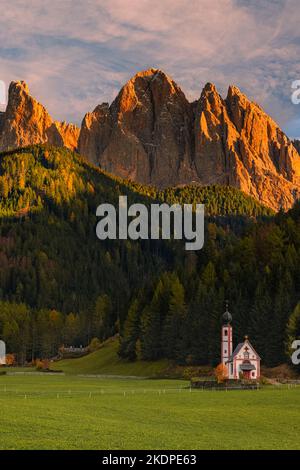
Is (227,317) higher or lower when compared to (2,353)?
higher

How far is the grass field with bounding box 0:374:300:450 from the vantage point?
130ft

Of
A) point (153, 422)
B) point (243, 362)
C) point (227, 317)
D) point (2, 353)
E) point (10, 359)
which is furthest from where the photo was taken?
point (2, 353)

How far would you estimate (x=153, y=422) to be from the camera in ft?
164

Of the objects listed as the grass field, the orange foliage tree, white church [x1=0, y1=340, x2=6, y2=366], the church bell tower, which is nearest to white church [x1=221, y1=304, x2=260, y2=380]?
the church bell tower

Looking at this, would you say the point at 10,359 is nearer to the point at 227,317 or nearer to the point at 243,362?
the point at 227,317

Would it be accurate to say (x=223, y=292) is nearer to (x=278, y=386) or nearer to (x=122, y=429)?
(x=278, y=386)

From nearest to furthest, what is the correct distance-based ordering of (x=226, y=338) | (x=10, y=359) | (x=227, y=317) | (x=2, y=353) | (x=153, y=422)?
1. (x=153, y=422)
2. (x=226, y=338)
3. (x=227, y=317)
4. (x=10, y=359)
5. (x=2, y=353)

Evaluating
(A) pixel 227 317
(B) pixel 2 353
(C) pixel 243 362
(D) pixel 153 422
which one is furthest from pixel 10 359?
(D) pixel 153 422

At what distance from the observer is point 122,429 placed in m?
45.0

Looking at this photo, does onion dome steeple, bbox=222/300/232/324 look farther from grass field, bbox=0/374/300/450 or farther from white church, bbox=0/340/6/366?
white church, bbox=0/340/6/366

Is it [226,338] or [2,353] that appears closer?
[226,338]

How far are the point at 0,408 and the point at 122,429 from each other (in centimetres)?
1585

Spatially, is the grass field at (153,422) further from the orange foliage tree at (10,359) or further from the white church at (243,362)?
the orange foliage tree at (10,359)

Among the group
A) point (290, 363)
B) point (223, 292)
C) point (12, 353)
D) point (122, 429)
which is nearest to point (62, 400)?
point (122, 429)
